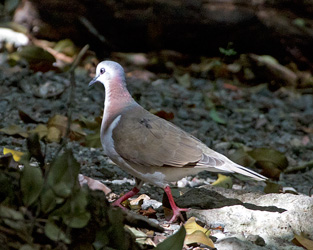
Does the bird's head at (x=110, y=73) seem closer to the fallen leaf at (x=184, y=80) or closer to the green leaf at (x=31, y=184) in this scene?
the green leaf at (x=31, y=184)

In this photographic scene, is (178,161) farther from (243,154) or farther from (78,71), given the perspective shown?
(78,71)

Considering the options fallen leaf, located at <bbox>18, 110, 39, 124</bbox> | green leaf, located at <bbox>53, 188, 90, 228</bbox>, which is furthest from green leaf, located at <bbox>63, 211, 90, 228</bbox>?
fallen leaf, located at <bbox>18, 110, 39, 124</bbox>

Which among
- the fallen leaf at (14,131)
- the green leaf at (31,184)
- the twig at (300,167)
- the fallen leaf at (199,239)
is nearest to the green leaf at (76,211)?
the green leaf at (31,184)

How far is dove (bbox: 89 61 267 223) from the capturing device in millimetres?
3984

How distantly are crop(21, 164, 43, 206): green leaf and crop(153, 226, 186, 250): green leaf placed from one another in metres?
0.66

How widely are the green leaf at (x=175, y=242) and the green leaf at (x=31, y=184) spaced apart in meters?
0.66

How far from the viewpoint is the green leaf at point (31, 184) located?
9.11 ft

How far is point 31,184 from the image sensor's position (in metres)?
2.81

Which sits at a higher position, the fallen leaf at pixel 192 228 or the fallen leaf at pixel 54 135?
the fallen leaf at pixel 192 228

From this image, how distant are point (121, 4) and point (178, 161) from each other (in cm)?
478

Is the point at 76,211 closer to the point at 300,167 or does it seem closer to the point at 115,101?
the point at 115,101

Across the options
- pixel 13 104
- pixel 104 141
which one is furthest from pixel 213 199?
pixel 13 104

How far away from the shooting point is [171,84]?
8.12 meters

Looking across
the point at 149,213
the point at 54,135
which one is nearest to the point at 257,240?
the point at 149,213
